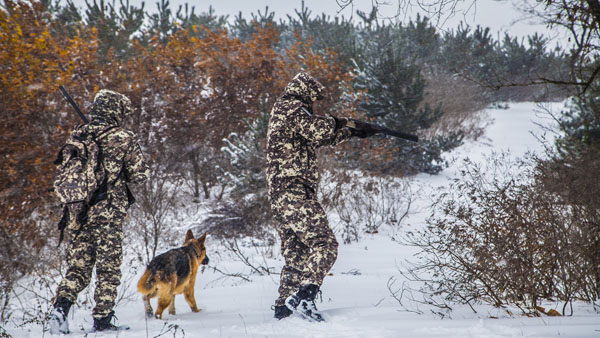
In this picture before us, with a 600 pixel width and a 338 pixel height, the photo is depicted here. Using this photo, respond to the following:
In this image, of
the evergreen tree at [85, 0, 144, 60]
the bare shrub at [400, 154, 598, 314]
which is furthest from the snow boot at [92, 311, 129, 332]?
the evergreen tree at [85, 0, 144, 60]

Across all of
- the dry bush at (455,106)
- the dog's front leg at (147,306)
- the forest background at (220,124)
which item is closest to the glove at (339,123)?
the forest background at (220,124)

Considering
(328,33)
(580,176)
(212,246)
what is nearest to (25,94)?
(212,246)

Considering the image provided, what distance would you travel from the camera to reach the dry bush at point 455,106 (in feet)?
57.7

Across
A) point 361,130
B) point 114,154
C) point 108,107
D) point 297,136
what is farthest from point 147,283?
point 361,130

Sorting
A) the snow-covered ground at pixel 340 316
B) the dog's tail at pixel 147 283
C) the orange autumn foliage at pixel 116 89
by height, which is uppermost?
the orange autumn foliage at pixel 116 89

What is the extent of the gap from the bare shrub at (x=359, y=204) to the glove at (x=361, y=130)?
395 centimetres

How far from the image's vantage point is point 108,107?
334cm

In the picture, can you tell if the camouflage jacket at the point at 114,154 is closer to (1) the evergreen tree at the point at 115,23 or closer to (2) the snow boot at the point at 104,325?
(2) the snow boot at the point at 104,325

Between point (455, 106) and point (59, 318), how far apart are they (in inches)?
738

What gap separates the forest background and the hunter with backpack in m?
1.41

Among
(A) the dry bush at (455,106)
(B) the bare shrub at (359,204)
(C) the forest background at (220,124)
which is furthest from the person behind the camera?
(A) the dry bush at (455,106)

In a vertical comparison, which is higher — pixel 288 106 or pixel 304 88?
pixel 304 88

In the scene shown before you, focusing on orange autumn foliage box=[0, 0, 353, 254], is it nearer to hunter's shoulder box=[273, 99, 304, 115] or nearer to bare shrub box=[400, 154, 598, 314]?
hunter's shoulder box=[273, 99, 304, 115]

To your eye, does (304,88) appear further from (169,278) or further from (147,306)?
(147,306)
